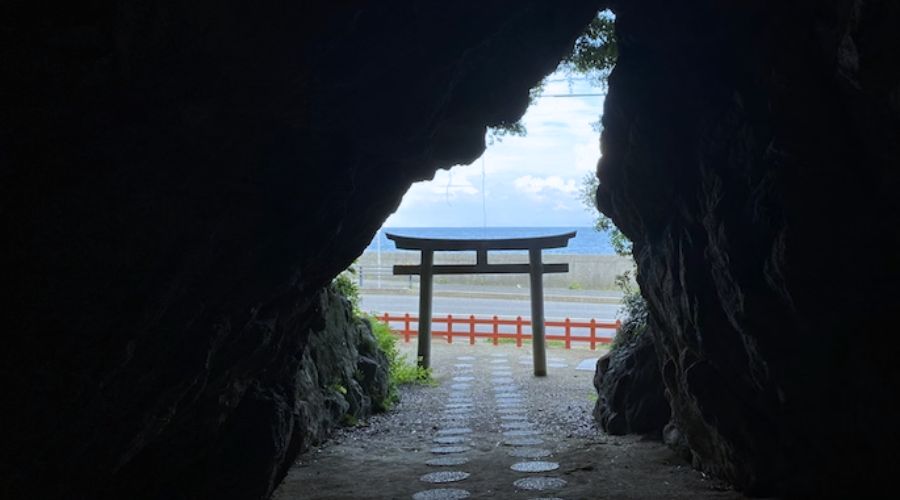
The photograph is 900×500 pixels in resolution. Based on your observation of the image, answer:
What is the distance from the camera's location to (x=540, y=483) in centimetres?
537

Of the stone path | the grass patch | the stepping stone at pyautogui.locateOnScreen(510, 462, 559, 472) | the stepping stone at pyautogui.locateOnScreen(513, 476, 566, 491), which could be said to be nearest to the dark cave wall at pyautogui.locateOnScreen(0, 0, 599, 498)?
the stone path

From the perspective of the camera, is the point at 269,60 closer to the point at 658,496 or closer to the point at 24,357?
the point at 24,357

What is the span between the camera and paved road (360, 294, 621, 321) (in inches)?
1048

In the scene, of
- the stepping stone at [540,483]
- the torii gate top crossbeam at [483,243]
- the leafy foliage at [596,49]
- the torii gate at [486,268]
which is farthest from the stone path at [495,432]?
the leafy foliage at [596,49]

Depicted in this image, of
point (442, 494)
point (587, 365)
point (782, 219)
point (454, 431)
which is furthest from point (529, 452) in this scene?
point (587, 365)

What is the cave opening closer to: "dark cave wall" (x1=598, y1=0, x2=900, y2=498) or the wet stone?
"dark cave wall" (x1=598, y1=0, x2=900, y2=498)

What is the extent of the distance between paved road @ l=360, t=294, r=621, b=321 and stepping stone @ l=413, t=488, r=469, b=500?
20265 millimetres

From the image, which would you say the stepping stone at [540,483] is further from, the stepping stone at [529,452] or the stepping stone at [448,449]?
the stepping stone at [448,449]

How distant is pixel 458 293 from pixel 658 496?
91.1 feet

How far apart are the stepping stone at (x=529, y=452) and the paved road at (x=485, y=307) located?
18677mm

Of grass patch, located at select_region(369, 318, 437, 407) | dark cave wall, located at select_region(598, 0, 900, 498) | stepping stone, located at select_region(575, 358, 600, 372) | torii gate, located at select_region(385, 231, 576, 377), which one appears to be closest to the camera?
dark cave wall, located at select_region(598, 0, 900, 498)

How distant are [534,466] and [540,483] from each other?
63 centimetres

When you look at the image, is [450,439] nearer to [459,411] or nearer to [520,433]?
[520,433]

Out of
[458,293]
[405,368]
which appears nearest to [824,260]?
[405,368]
